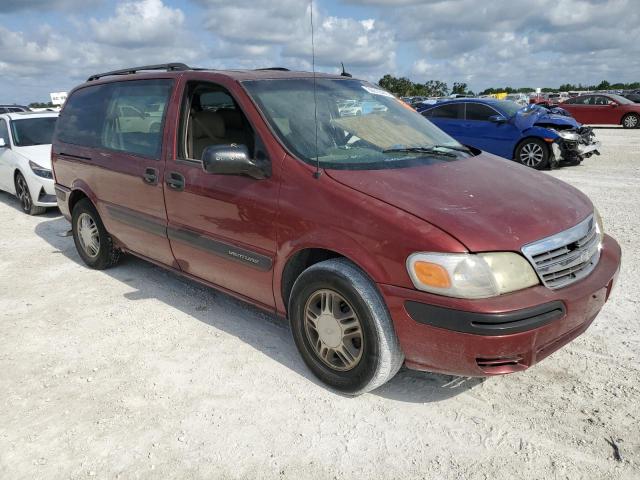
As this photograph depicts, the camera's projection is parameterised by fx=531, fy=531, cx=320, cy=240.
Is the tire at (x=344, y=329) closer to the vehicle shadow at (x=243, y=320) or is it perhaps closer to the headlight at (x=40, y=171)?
the vehicle shadow at (x=243, y=320)

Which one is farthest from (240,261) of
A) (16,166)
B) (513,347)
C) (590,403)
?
(16,166)

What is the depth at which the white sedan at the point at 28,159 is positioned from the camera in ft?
25.3

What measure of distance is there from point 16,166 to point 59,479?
6993mm

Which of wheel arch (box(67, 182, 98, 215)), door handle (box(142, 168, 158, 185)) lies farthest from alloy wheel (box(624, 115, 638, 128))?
door handle (box(142, 168, 158, 185))

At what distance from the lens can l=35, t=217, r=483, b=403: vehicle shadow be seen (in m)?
3.06

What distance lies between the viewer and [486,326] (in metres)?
2.40

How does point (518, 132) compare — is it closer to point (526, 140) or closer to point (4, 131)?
point (526, 140)

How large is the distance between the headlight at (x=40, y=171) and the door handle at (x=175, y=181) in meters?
4.82

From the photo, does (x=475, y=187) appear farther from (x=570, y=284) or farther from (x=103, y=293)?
(x=103, y=293)

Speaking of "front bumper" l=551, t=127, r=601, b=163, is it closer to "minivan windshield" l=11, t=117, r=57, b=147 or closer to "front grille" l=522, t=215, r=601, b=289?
"front grille" l=522, t=215, r=601, b=289

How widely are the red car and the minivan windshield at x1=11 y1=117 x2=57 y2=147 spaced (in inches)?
805

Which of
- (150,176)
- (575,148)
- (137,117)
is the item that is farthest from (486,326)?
(575,148)

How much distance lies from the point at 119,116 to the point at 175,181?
1.22m

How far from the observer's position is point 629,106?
21000 millimetres
